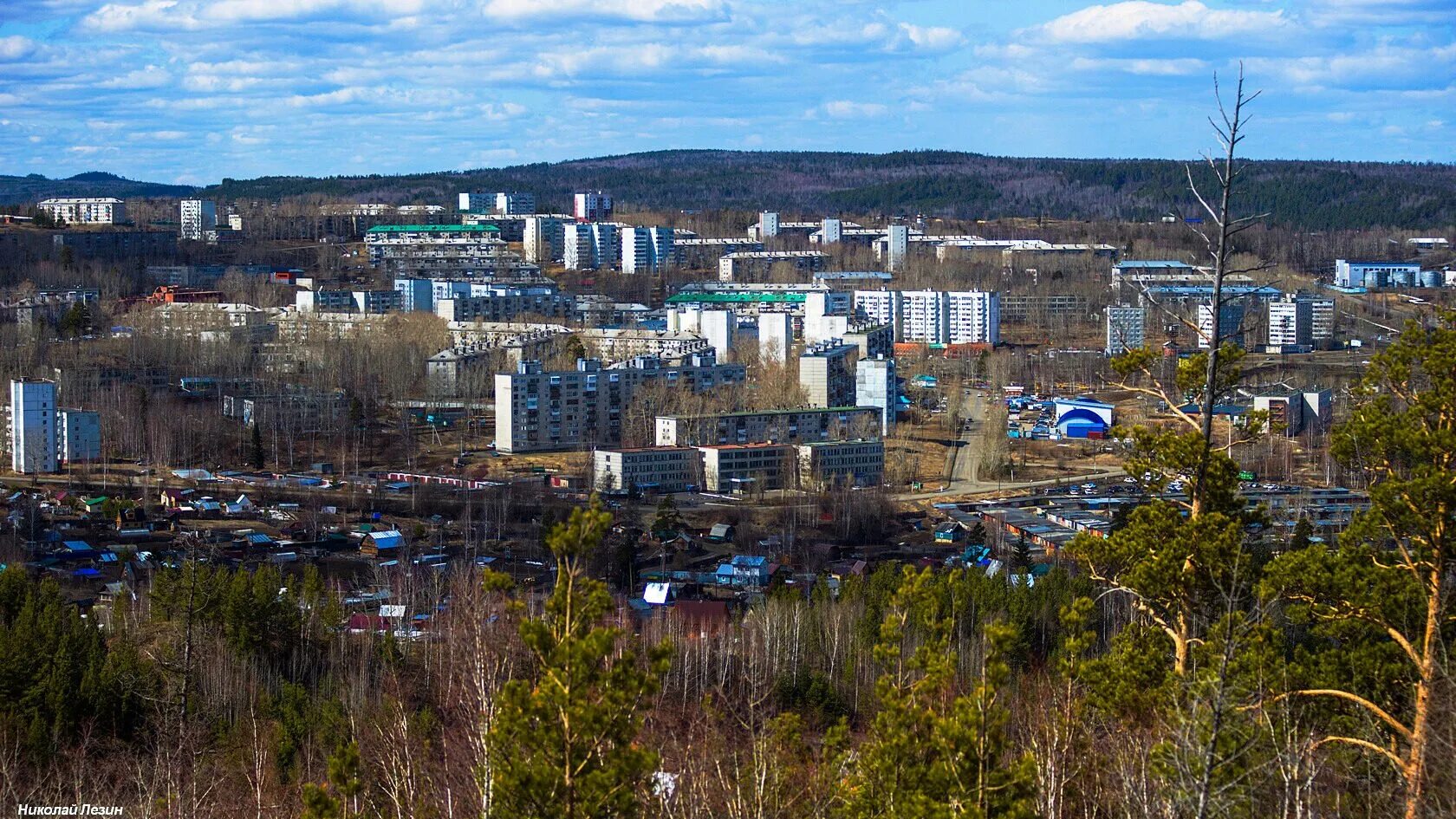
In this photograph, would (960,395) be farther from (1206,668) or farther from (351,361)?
(1206,668)

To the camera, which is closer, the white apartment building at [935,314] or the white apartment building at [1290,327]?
the white apartment building at [1290,327]

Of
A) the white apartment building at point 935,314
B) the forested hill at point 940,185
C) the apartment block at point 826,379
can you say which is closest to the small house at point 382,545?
the apartment block at point 826,379

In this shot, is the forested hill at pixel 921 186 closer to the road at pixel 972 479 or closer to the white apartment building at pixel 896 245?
the white apartment building at pixel 896 245

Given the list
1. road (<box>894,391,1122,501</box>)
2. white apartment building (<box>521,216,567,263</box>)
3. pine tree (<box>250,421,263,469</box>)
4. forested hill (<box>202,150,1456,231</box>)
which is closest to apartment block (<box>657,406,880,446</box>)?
road (<box>894,391,1122,501</box>)

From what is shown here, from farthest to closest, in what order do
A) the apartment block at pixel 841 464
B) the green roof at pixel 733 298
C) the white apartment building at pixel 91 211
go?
the white apartment building at pixel 91 211, the green roof at pixel 733 298, the apartment block at pixel 841 464

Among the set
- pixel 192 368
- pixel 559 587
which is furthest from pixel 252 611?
pixel 192 368

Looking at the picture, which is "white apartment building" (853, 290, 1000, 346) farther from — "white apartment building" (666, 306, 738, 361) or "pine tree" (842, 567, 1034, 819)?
"pine tree" (842, 567, 1034, 819)

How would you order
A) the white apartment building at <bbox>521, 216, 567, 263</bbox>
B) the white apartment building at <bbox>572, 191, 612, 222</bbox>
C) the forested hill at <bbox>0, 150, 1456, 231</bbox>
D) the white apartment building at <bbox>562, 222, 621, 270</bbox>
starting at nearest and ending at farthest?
the white apartment building at <bbox>562, 222, 621, 270</bbox>
the white apartment building at <bbox>521, 216, 567, 263</bbox>
the white apartment building at <bbox>572, 191, 612, 222</bbox>
the forested hill at <bbox>0, 150, 1456, 231</bbox>
